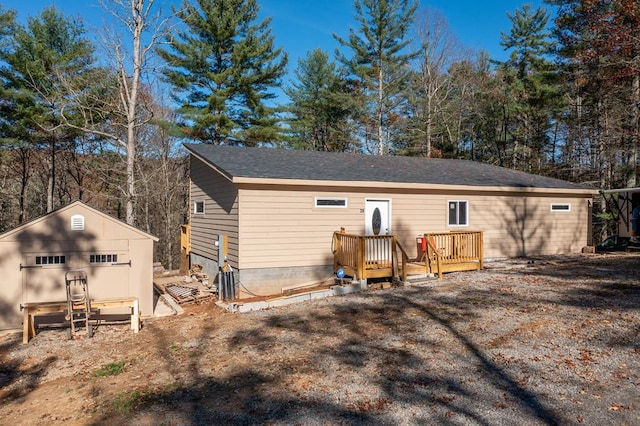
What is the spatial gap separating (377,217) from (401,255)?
1382mm

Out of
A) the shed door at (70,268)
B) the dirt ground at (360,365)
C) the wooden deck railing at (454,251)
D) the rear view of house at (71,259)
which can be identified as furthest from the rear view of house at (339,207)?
the shed door at (70,268)

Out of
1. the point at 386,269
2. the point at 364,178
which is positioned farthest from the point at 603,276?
the point at 364,178

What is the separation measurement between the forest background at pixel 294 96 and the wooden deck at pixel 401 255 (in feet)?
26.9

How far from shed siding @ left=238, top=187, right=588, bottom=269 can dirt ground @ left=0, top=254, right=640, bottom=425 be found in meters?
2.15

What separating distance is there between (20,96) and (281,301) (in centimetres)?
1645

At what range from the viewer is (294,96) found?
89.4ft

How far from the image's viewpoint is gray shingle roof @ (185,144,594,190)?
1086 cm

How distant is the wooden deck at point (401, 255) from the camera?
33.4ft

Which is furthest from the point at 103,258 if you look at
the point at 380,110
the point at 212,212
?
the point at 380,110

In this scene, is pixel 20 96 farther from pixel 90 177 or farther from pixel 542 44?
pixel 542 44

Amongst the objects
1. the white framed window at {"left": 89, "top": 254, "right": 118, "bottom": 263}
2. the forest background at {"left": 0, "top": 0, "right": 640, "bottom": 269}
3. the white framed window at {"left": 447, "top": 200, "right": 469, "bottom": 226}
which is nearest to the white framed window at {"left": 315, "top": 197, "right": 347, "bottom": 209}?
the white framed window at {"left": 447, "top": 200, "right": 469, "bottom": 226}

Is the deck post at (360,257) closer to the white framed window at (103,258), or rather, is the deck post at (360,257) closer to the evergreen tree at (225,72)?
the white framed window at (103,258)

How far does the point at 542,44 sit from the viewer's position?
25.3 m

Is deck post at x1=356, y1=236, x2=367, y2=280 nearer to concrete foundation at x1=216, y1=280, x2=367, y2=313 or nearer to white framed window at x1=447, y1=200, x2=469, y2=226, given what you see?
concrete foundation at x1=216, y1=280, x2=367, y2=313
